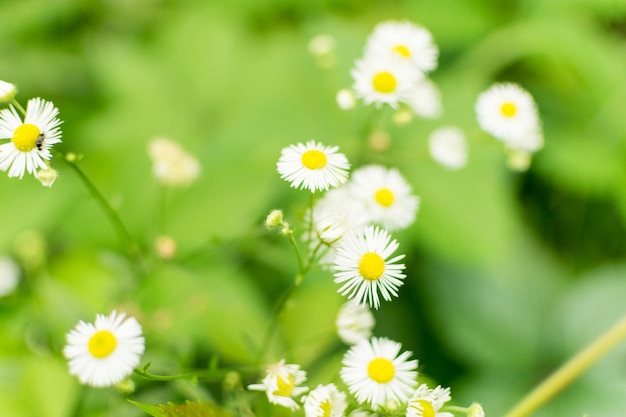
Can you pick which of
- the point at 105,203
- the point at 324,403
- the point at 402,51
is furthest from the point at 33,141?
the point at 402,51

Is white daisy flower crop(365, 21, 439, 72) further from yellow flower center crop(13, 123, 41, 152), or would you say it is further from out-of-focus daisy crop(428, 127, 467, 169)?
yellow flower center crop(13, 123, 41, 152)

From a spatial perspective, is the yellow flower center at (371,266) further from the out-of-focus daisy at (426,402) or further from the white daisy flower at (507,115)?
the white daisy flower at (507,115)

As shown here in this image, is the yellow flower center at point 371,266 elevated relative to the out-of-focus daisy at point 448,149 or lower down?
lower down

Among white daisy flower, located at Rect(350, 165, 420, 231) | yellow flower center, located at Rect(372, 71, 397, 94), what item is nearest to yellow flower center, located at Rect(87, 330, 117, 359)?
white daisy flower, located at Rect(350, 165, 420, 231)

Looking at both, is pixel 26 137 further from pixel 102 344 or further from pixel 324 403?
pixel 324 403

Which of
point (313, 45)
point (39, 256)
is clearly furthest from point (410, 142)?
point (39, 256)

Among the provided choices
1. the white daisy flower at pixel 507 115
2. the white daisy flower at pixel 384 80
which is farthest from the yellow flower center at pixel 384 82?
the white daisy flower at pixel 507 115

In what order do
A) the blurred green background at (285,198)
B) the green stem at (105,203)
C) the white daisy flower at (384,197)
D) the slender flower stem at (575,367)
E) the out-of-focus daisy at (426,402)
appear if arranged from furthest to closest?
the blurred green background at (285,198) → the slender flower stem at (575,367) → the white daisy flower at (384,197) → the green stem at (105,203) → the out-of-focus daisy at (426,402)
